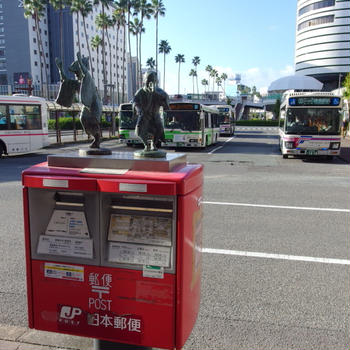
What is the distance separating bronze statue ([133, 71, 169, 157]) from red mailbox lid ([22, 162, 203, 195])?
0.67 meters

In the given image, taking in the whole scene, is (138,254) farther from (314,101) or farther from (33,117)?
(33,117)

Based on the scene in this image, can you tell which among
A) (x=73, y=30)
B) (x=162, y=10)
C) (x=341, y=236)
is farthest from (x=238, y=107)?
(x=341, y=236)

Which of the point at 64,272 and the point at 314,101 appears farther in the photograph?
the point at 314,101

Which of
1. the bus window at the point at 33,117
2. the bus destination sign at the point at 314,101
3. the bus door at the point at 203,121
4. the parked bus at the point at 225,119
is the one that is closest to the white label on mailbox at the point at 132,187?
the bus destination sign at the point at 314,101

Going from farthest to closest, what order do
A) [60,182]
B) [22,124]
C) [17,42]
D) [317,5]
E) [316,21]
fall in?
1. [316,21]
2. [317,5]
3. [17,42]
4. [22,124]
5. [60,182]

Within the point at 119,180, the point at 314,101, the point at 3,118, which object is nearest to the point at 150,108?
the point at 119,180

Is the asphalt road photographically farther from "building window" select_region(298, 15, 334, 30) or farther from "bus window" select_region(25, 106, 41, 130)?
"building window" select_region(298, 15, 334, 30)

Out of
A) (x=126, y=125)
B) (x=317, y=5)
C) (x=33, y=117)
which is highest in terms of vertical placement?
(x=317, y=5)

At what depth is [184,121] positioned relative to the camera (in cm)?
2034

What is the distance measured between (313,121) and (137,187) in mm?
15739

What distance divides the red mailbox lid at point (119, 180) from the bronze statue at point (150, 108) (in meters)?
0.67

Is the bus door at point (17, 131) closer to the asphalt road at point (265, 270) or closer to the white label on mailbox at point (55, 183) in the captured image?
the asphalt road at point (265, 270)

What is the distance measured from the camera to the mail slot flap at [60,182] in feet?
6.81

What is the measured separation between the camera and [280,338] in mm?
3109
